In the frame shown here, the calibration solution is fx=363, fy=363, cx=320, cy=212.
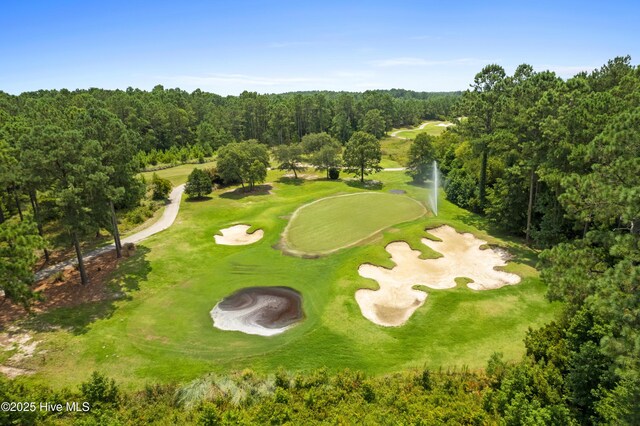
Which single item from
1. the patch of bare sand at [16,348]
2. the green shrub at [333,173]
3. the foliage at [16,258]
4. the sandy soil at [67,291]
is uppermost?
the foliage at [16,258]

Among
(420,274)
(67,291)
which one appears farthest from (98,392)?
(420,274)

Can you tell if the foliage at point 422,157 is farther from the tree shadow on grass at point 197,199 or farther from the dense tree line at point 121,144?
the tree shadow on grass at point 197,199

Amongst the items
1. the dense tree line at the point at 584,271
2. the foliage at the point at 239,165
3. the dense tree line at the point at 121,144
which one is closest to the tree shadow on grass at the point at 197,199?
the dense tree line at the point at 121,144

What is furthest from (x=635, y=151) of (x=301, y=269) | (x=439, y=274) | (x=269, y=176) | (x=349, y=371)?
(x=269, y=176)

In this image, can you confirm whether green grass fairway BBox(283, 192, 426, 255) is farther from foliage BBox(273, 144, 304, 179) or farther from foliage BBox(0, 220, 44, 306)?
foliage BBox(0, 220, 44, 306)

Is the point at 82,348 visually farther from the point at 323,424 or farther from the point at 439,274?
the point at 439,274

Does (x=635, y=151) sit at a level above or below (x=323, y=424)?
above
